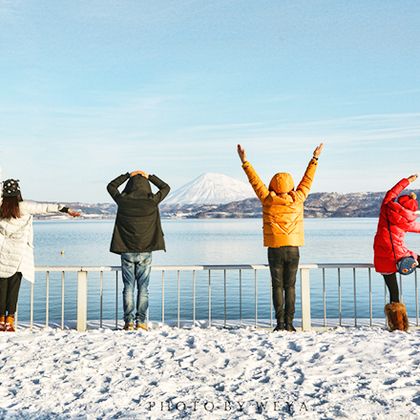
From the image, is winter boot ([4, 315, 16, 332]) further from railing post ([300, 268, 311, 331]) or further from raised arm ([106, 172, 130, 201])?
railing post ([300, 268, 311, 331])

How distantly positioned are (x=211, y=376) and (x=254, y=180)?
264cm

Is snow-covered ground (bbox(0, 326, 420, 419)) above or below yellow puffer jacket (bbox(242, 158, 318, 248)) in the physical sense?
below

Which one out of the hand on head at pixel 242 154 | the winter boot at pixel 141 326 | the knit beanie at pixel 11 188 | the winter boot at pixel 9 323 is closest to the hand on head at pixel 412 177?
the hand on head at pixel 242 154

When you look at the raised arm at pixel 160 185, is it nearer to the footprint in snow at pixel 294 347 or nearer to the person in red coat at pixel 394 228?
the footprint in snow at pixel 294 347

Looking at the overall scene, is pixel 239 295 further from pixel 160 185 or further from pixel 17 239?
pixel 17 239

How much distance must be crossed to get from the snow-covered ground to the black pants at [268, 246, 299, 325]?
42 cm

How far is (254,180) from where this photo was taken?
700cm

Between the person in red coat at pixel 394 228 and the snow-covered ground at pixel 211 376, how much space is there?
0.83m

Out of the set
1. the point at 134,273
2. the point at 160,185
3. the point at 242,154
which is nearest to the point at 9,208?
the point at 134,273

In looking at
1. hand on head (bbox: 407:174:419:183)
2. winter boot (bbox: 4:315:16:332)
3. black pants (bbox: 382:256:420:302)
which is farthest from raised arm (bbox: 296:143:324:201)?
winter boot (bbox: 4:315:16:332)

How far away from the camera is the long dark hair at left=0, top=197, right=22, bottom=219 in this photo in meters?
7.02

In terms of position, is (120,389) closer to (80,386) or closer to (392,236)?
(80,386)

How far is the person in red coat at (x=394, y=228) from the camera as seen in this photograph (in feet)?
22.7

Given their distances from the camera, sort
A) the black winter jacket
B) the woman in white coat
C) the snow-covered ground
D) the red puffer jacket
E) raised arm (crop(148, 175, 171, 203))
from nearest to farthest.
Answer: the snow-covered ground → the red puffer jacket → the woman in white coat → the black winter jacket → raised arm (crop(148, 175, 171, 203))
